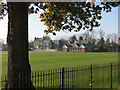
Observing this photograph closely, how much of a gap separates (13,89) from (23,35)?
101 inches

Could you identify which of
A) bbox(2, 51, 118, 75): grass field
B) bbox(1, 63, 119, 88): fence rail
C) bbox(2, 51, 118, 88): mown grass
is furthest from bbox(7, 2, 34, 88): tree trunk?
bbox(2, 51, 118, 75): grass field

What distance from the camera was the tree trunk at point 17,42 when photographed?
6984mm

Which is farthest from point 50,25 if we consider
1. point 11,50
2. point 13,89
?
point 13,89

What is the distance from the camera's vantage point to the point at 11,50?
277 inches

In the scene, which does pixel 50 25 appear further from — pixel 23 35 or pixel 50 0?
pixel 23 35

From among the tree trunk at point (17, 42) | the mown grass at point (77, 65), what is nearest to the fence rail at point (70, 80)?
the mown grass at point (77, 65)

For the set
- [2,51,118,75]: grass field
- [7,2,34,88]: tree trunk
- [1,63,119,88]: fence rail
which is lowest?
[2,51,118,75]: grass field

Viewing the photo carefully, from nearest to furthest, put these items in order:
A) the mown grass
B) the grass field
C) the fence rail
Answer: the fence rail < the mown grass < the grass field

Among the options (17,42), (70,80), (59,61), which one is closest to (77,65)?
Result: (59,61)

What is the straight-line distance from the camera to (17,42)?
23.1 feet

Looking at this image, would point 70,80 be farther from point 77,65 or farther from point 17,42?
point 77,65

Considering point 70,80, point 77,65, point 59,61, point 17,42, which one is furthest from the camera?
point 59,61

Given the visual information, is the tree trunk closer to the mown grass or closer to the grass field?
the mown grass

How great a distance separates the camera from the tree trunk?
22.9 ft
